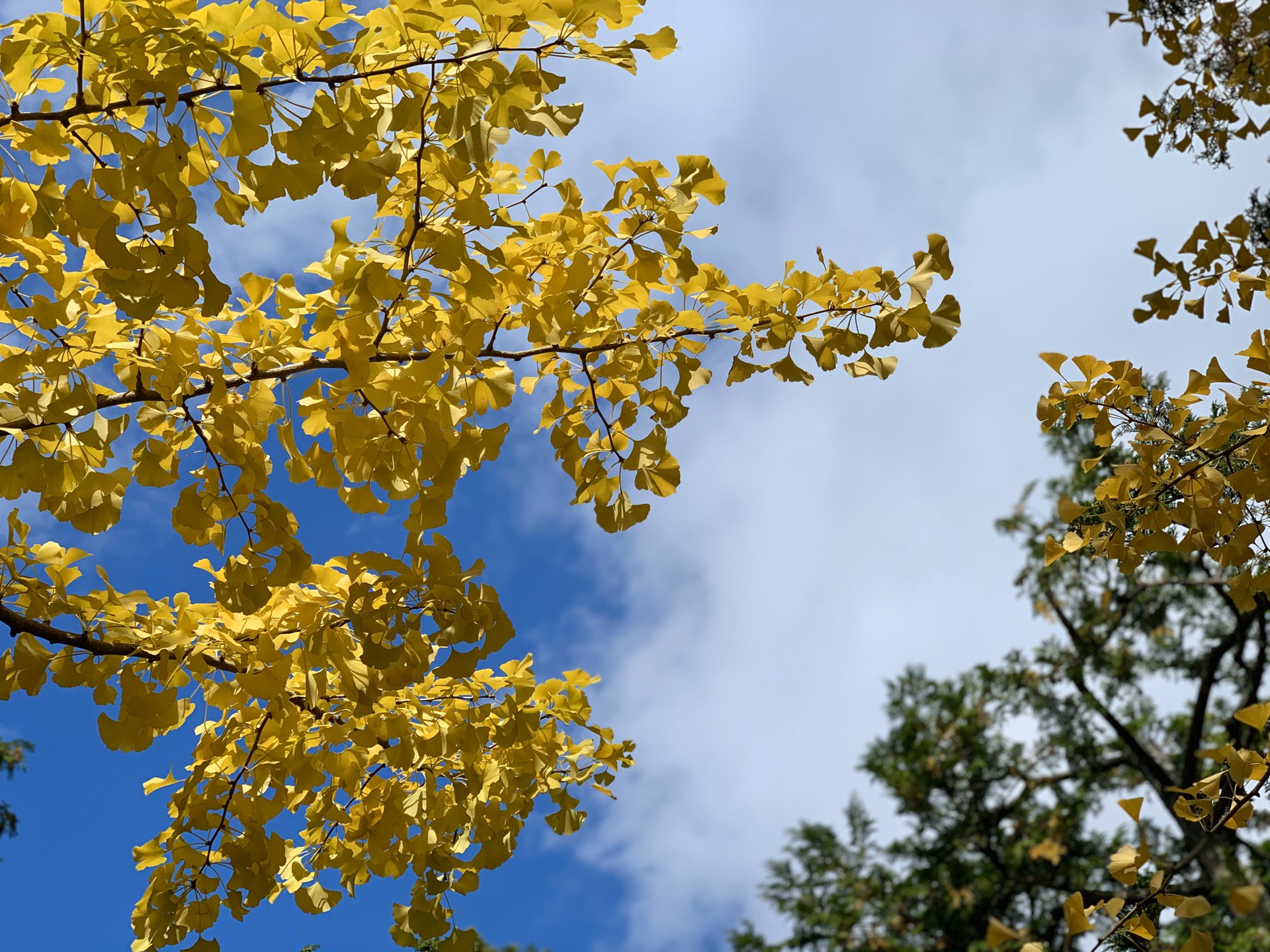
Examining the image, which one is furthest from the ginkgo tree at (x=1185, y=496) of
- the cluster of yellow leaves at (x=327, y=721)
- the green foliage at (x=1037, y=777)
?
the green foliage at (x=1037, y=777)

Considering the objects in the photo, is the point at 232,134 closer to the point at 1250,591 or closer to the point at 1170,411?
the point at 1170,411

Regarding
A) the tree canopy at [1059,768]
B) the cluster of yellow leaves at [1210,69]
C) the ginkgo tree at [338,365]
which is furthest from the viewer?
the tree canopy at [1059,768]

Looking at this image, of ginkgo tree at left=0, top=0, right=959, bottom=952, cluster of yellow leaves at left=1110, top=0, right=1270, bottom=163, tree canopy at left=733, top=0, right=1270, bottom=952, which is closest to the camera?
ginkgo tree at left=0, top=0, right=959, bottom=952

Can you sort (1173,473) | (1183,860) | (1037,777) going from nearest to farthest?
(1183,860) → (1173,473) → (1037,777)

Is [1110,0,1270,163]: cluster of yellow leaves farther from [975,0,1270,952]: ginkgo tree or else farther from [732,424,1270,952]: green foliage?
[732,424,1270,952]: green foliage

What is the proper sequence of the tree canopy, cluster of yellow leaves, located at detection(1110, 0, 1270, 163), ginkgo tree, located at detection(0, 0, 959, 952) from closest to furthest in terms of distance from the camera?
ginkgo tree, located at detection(0, 0, 959, 952) → cluster of yellow leaves, located at detection(1110, 0, 1270, 163) → the tree canopy

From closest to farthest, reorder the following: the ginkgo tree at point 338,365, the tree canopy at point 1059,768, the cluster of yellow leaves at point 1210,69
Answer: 1. the ginkgo tree at point 338,365
2. the cluster of yellow leaves at point 1210,69
3. the tree canopy at point 1059,768

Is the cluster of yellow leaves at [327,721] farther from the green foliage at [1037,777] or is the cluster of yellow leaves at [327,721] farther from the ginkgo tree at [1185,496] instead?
the green foliage at [1037,777]

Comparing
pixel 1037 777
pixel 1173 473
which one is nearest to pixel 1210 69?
pixel 1173 473

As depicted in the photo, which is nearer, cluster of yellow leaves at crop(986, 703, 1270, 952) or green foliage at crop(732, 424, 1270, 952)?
cluster of yellow leaves at crop(986, 703, 1270, 952)

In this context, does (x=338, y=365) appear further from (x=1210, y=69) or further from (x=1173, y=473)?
(x=1210, y=69)

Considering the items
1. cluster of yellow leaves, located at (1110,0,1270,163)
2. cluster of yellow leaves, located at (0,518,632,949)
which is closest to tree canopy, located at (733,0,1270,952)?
cluster of yellow leaves, located at (1110,0,1270,163)

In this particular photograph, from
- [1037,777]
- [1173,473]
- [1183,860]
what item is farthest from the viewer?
[1037,777]

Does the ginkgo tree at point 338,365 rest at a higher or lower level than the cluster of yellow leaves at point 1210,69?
lower
